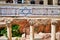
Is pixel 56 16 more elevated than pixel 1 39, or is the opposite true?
pixel 56 16

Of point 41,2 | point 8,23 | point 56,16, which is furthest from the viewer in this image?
point 41,2

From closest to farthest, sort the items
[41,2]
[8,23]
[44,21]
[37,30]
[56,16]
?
[8,23] < [44,21] < [56,16] < [37,30] < [41,2]

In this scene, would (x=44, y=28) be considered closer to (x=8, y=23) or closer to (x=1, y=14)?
(x=1, y=14)

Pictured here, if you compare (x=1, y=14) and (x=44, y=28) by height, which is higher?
(x=1, y=14)

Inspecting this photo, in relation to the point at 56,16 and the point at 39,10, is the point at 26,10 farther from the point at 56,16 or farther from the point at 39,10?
the point at 56,16

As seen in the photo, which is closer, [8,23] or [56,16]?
[8,23]

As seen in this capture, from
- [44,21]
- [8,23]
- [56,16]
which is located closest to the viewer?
[8,23]

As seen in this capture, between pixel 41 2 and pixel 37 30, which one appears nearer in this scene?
pixel 37 30

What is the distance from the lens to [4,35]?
10.9 m

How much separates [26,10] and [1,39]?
2.00 m

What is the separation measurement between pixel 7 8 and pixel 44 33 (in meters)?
2.32

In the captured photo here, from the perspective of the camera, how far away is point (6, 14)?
36.6 feet

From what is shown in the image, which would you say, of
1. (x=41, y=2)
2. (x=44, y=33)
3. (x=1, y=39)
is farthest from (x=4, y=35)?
(x=41, y=2)

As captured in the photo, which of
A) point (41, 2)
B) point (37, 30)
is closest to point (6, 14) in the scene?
point (37, 30)
